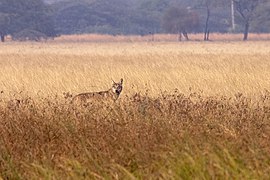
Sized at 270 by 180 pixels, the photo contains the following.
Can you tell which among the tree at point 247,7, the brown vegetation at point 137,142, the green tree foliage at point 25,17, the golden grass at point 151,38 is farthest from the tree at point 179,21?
the brown vegetation at point 137,142

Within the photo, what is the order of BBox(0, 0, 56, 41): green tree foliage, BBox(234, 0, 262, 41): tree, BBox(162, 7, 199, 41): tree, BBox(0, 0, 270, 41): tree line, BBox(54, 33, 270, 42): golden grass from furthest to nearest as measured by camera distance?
BBox(162, 7, 199, 41): tree
BBox(0, 0, 270, 41): tree line
BBox(0, 0, 56, 41): green tree foliage
BBox(234, 0, 262, 41): tree
BBox(54, 33, 270, 42): golden grass

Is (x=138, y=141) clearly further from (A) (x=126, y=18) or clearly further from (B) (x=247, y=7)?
(A) (x=126, y=18)

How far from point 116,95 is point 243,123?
5.44 meters

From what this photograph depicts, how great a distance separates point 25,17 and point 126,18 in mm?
27145

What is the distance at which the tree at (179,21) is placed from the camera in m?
88.5

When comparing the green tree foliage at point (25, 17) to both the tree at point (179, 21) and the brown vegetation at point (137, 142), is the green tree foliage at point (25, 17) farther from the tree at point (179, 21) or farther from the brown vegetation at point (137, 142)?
the brown vegetation at point (137, 142)

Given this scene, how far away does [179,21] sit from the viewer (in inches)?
3511

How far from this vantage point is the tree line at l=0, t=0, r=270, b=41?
84944 mm

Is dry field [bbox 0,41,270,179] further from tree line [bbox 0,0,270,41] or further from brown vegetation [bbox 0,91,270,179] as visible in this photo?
tree line [bbox 0,0,270,41]

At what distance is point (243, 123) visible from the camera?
927cm

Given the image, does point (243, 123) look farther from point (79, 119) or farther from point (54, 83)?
point (54, 83)

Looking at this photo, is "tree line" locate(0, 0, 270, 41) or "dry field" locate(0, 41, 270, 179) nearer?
"dry field" locate(0, 41, 270, 179)

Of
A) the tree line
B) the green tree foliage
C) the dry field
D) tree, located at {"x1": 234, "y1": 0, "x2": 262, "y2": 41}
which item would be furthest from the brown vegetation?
tree, located at {"x1": 234, "y1": 0, "x2": 262, "y2": 41}

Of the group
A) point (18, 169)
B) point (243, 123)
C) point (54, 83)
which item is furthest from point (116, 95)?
point (18, 169)
